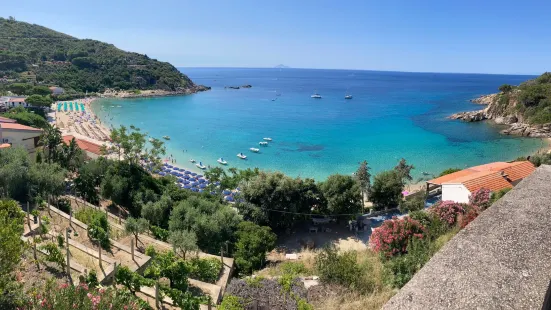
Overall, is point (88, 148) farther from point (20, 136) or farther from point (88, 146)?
point (20, 136)

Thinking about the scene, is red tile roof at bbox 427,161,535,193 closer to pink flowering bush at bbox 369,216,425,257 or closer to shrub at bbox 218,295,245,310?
pink flowering bush at bbox 369,216,425,257

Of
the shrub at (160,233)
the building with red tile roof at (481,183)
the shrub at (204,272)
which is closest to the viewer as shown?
the shrub at (204,272)

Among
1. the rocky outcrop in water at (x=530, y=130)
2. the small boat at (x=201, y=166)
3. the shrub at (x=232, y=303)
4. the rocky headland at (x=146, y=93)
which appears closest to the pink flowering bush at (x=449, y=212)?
the shrub at (x=232, y=303)

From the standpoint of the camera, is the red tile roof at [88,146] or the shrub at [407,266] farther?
the red tile roof at [88,146]

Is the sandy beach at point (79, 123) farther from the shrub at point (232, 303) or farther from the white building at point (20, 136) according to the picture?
the shrub at point (232, 303)

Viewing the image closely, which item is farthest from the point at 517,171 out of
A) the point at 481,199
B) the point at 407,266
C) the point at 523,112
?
the point at 523,112

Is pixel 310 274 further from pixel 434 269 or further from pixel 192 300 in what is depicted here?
pixel 434 269
